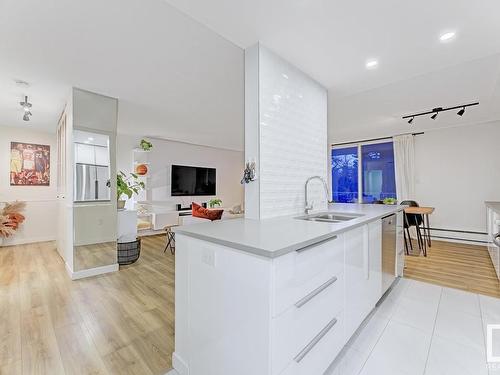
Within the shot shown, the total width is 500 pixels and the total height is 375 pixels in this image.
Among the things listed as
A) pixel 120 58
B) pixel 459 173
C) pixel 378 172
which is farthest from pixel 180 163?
pixel 459 173

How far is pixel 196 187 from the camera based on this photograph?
6.61m

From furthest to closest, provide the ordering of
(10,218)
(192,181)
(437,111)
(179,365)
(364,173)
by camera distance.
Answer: (192,181), (364,173), (10,218), (437,111), (179,365)

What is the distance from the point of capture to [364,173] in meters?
6.40

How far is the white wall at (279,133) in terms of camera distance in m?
1.89

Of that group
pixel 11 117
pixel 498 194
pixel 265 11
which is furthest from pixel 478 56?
pixel 11 117

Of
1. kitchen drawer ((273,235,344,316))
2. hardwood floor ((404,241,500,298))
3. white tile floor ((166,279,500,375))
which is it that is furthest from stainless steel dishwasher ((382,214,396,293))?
kitchen drawer ((273,235,344,316))

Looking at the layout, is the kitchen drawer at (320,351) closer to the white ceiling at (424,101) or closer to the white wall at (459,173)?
the white ceiling at (424,101)

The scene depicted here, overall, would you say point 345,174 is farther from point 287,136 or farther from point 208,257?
point 208,257

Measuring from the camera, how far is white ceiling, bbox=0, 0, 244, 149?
1.73 metres

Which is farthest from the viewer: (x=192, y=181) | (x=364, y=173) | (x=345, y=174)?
(x=345, y=174)

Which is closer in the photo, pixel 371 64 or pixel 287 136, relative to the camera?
pixel 287 136

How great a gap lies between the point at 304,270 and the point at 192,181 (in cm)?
571

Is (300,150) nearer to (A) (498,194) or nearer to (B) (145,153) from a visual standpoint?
(B) (145,153)

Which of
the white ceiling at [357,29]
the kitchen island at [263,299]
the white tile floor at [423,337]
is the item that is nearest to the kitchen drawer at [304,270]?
the kitchen island at [263,299]
